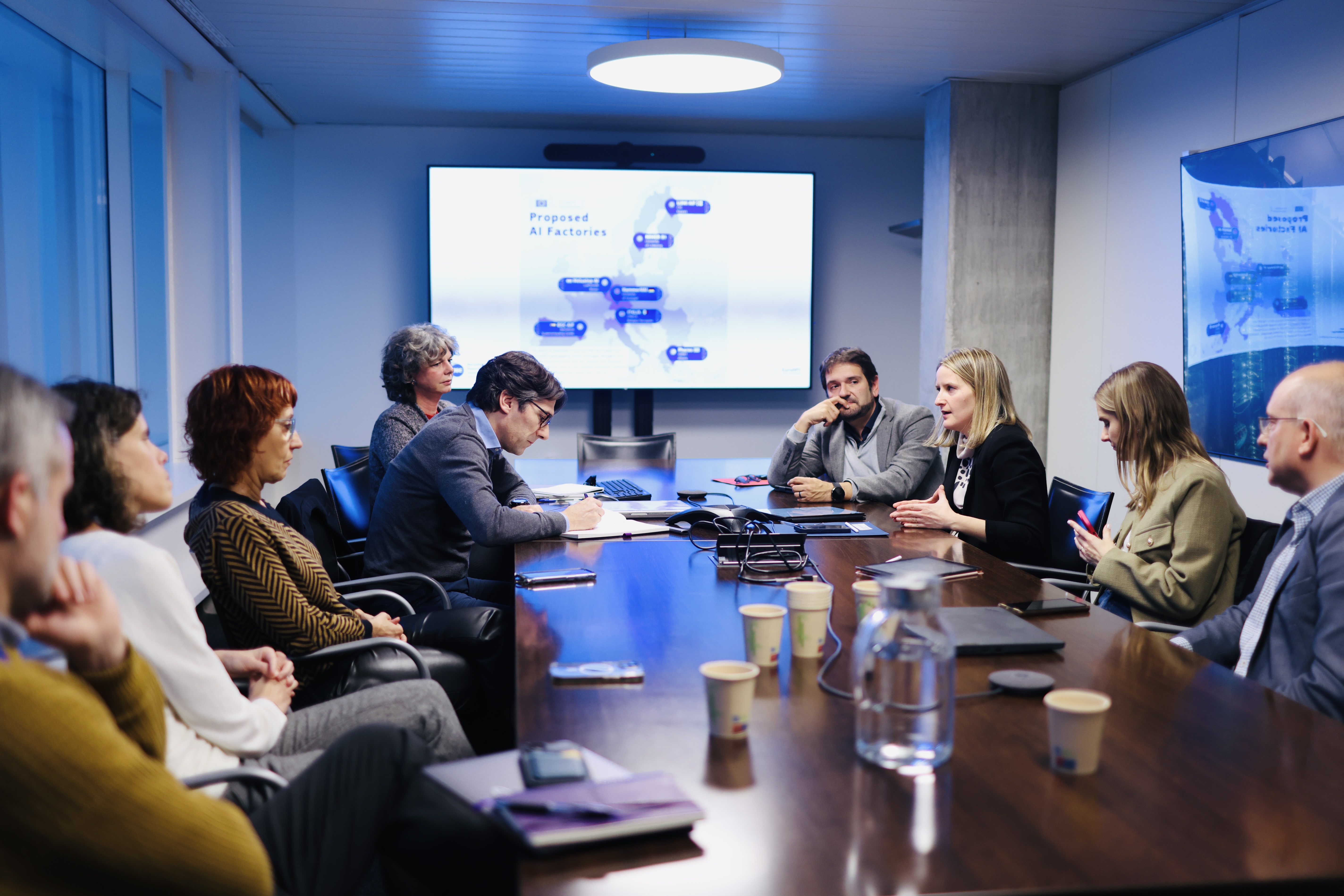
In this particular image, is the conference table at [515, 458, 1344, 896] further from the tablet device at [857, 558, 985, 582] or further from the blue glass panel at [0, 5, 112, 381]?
the blue glass panel at [0, 5, 112, 381]

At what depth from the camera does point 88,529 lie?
1630 mm

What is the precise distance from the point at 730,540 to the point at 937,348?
3516 millimetres

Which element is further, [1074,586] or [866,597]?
[1074,586]

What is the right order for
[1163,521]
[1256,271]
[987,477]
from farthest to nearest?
[1256,271]
[987,477]
[1163,521]

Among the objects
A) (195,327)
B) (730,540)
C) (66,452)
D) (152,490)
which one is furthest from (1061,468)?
(66,452)

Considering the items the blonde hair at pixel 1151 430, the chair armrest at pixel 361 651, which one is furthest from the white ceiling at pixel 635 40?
the chair armrest at pixel 361 651

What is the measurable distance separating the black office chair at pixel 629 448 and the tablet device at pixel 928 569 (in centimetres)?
290

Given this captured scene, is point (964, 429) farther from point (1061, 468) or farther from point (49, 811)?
point (49, 811)

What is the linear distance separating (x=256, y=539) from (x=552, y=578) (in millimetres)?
652

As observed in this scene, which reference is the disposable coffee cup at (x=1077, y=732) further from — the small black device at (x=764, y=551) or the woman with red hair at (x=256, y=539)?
the woman with red hair at (x=256, y=539)

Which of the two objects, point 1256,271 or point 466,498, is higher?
point 1256,271

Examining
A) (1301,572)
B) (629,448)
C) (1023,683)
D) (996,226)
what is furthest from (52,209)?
(996,226)

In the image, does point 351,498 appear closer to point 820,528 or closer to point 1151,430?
point 820,528

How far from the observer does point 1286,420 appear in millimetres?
1984
